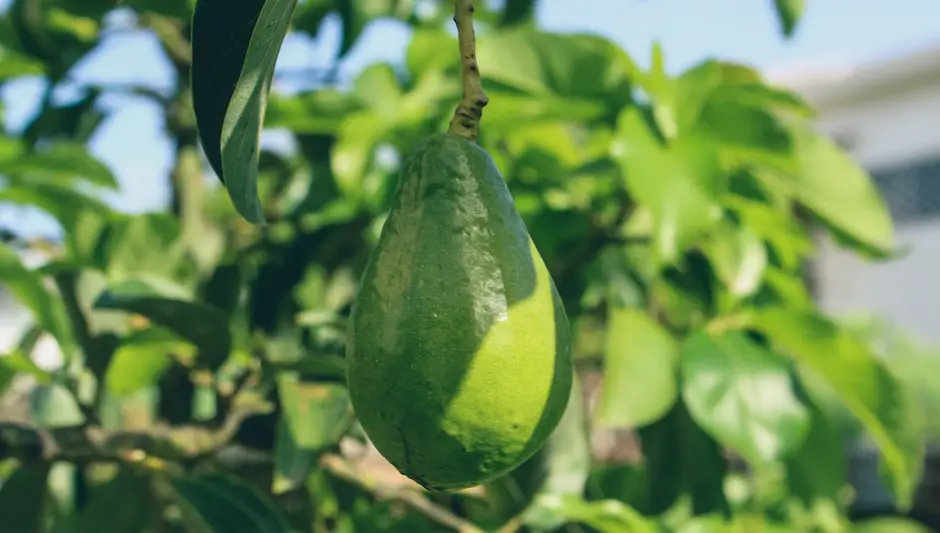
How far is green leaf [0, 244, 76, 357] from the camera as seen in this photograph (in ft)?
3.14

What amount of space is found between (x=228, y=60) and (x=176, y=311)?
467 millimetres

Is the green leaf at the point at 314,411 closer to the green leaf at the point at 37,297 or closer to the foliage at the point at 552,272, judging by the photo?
the foliage at the point at 552,272

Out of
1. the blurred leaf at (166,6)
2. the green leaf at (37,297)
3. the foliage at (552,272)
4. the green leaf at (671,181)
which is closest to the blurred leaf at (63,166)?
the foliage at (552,272)

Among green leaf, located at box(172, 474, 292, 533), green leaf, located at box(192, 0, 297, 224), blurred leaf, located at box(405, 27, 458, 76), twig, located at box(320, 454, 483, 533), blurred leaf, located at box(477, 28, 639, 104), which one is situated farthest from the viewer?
blurred leaf, located at box(405, 27, 458, 76)

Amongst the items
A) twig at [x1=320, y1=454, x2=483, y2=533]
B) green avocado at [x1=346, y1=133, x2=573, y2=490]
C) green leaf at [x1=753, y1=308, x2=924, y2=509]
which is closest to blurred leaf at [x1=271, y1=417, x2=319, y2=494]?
twig at [x1=320, y1=454, x2=483, y2=533]

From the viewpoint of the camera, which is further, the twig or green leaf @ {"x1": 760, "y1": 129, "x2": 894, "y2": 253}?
green leaf @ {"x1": 760, "y1": 129, "x2": 894, "y2": 253}

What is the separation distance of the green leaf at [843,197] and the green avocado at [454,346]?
0.63m

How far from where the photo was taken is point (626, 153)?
923 millimetres

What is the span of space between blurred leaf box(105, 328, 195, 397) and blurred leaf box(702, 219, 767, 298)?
543 millimetres

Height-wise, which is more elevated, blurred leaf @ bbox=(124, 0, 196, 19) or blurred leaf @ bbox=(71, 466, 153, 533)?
blurred leaf @ bbox=(124, 0, 196, 19)

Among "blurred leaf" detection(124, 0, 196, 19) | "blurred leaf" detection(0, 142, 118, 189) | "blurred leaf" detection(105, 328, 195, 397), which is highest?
"blurred leaf" detection(124, 0, 196, 19)

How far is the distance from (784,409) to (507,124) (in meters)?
0.39

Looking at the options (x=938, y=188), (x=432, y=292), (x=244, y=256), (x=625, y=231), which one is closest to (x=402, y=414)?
(x=432, y=292)

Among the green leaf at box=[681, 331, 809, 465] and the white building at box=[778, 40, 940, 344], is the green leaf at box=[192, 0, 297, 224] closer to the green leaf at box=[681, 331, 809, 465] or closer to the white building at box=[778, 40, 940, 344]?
the green leaf at box=[681, 331, 809, 465]
